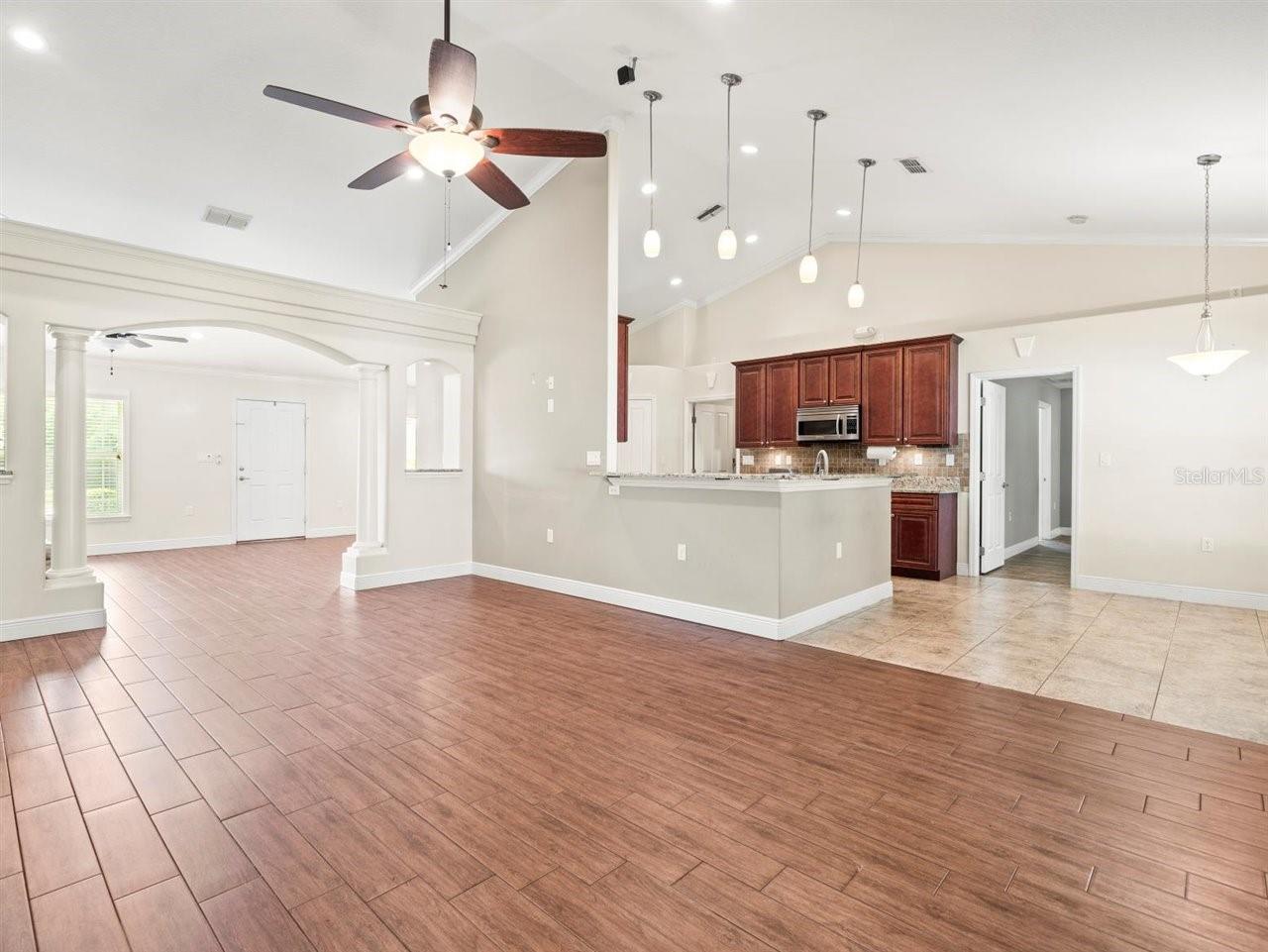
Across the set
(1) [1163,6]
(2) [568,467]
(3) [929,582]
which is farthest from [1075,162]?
(2) [568,467]

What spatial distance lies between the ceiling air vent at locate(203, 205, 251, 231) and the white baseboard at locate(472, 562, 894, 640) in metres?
4.20

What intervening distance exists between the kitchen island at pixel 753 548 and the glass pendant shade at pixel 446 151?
260 centimetres

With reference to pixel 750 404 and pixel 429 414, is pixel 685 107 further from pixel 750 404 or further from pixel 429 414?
pixel 429 414

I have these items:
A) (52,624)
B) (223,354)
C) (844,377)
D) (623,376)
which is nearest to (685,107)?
(623,376)

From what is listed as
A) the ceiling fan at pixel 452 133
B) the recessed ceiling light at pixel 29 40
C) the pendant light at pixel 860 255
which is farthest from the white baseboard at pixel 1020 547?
the recessed ceiling light at pixel 29 40

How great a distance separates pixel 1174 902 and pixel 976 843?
1.55 ft

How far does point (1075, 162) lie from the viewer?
4.50 m

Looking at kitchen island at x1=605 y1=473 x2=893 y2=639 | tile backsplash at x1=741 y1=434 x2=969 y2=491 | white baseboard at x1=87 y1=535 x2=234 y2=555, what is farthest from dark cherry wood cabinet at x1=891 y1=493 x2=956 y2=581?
white baseboard at x1=87 y1=535 x2=234 y2=555

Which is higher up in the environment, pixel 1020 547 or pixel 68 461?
pixel 68 461

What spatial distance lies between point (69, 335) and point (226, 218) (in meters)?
2.10

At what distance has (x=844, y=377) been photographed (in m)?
7.31

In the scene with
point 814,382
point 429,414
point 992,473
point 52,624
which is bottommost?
point 52,624

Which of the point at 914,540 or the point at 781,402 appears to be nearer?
the point at 914,540

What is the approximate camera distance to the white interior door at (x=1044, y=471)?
30.9ft
